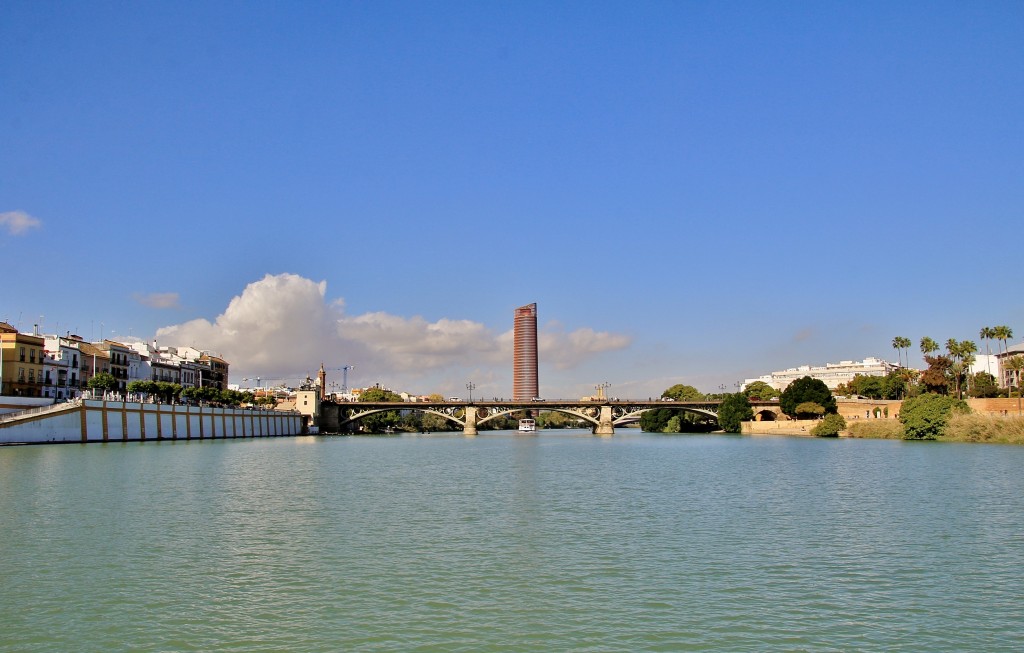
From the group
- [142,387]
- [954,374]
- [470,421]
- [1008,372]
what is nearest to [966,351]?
[954,374]

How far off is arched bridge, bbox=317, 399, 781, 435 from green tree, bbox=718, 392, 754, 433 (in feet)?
6.62

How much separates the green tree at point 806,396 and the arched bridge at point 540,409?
11829mm

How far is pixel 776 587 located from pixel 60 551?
61.6 ft

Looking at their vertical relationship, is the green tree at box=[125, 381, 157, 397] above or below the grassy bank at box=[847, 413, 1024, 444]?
above

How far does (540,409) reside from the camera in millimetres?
151625

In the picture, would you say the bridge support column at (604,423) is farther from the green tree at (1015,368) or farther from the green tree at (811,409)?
the green tree at (1015,368)

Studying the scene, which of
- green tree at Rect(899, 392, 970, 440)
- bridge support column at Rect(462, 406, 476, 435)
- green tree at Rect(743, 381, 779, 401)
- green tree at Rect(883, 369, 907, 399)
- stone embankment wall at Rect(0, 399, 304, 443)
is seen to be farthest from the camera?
green tree at Rect(743, 381, 779, 401)

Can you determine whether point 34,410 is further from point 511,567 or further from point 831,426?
point 831,426

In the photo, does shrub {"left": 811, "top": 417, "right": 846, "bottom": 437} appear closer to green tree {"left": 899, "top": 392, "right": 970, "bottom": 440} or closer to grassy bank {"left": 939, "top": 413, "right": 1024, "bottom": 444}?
green tree {"left": 899, "top": 392, "right": 970, "bottom": 440}

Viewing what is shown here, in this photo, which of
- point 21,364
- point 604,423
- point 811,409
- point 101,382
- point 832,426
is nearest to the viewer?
point 21,364

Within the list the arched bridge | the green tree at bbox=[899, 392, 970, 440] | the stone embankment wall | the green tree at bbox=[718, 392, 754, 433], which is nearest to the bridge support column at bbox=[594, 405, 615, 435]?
the arched bridge

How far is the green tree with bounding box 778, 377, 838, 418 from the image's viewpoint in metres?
130

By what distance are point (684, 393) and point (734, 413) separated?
158ft

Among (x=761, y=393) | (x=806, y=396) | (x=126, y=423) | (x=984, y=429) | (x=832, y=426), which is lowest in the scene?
(x=832, y=426)
